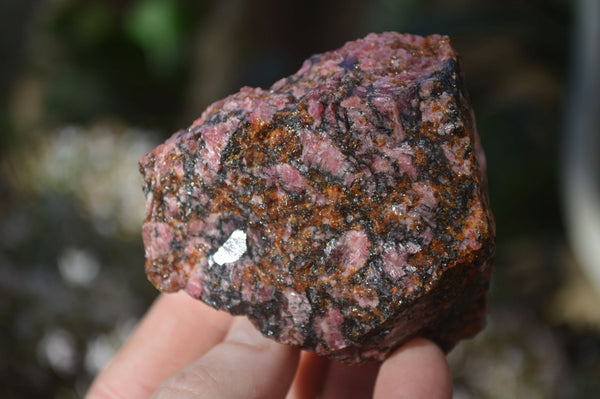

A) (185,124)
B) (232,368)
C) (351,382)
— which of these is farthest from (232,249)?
(185,124)

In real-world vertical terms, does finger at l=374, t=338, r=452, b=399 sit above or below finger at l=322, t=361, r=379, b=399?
above

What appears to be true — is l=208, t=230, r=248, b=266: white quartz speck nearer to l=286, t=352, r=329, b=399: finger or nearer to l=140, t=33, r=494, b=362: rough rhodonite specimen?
l=140, t=33, r=494, b=362: rough rhodonite specimen

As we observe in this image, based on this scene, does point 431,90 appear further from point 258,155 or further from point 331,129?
point 258,155

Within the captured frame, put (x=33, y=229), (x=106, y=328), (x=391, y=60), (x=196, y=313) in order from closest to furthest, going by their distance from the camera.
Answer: (x=391, y=60) < (x=196, y=313) < (x=106, y=328) < (x=33, y=229)

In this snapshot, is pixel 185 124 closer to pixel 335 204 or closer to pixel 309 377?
pixel 309 377

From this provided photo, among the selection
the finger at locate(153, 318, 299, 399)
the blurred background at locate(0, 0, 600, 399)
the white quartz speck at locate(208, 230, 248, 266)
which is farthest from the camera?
the blurred background at locate(0, 0, 600, 399)

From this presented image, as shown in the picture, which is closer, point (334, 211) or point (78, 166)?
point (334, 211)

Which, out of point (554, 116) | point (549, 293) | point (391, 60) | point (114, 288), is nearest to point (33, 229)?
point (114, 288)

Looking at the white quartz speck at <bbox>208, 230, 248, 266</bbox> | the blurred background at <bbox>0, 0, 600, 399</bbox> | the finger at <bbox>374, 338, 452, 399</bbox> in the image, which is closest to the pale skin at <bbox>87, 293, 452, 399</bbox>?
the finger at <bbox>374, 338, 452, 399</bbox>
